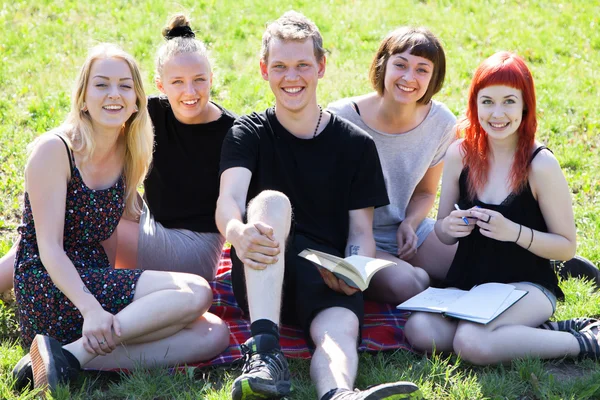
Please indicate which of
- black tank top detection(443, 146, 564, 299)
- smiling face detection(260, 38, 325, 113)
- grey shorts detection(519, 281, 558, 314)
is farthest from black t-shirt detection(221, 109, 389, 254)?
grey shorts detection(519, 281, 558, 314)

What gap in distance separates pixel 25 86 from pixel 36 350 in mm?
4812

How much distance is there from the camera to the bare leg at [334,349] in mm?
3523

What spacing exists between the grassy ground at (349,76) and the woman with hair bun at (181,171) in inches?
35.3

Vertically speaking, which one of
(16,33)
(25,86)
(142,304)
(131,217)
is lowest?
(142,304)

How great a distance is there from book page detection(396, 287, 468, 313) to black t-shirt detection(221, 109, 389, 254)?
19.6 inches

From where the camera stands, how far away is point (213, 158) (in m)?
4.82

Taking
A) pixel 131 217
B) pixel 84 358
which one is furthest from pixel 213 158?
pixel 84 358

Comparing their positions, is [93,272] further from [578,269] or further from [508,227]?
[578,269]

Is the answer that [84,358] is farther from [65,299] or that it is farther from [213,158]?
[213,158]

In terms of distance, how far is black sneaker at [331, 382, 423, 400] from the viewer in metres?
3.22

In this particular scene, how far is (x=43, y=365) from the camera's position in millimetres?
3625

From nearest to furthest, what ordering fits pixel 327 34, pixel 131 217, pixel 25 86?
1. pixel 131 217
2. pixel 25 86
3. pixel 327 34

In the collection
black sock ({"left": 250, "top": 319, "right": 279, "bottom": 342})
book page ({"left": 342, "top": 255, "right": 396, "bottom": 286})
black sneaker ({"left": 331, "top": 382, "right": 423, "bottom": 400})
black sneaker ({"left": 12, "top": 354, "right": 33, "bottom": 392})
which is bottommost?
black sneaker ({"left": 12, "top": 354, "right": 33, "bottom": 392})

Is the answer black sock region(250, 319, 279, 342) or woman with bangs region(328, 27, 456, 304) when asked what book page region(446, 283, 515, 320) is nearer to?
woman with bangs region(328, 27, 456, 304)
